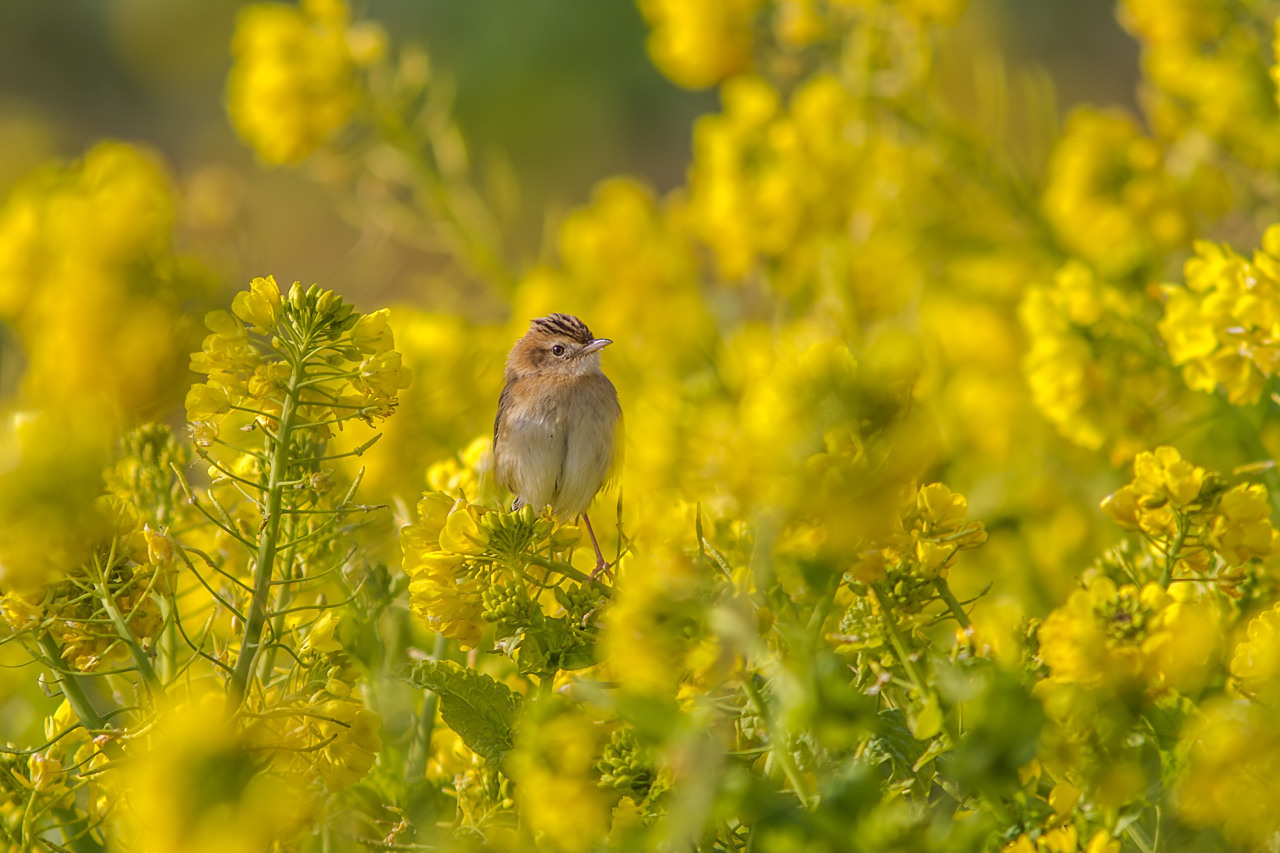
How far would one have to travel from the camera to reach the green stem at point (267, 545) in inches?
39.2

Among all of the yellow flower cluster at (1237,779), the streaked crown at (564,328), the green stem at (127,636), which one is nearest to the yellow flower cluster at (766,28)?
the streaked crown at (564,328)

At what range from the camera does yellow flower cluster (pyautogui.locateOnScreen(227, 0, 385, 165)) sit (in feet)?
8.07

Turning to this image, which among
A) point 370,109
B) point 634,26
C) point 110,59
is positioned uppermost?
point 110,59

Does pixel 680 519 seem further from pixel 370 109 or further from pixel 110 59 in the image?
pixel 110 59

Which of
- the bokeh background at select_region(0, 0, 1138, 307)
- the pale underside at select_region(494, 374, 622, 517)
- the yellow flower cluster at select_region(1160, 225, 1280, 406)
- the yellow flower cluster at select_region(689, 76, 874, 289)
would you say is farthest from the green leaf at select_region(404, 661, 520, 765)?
the bokeh background at select_region(0, 0, 1138, 307)

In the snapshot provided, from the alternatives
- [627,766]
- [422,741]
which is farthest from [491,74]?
[627,766]

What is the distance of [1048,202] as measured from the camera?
2.42 metres

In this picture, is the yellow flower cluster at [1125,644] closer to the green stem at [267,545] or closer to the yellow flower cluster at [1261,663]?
the yellow flower cluster at [1261,663]

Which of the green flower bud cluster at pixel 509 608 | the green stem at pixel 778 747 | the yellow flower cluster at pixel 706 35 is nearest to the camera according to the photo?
the green stem at pixel 778 747

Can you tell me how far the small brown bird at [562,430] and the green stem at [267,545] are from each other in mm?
721

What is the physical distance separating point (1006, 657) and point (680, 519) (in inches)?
13.9

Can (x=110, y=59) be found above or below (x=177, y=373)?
above

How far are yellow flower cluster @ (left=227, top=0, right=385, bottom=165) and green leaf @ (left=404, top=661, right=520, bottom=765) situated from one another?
5.62 ft

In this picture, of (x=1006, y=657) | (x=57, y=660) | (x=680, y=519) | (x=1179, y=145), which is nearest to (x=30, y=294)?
(x=57, y=660)
